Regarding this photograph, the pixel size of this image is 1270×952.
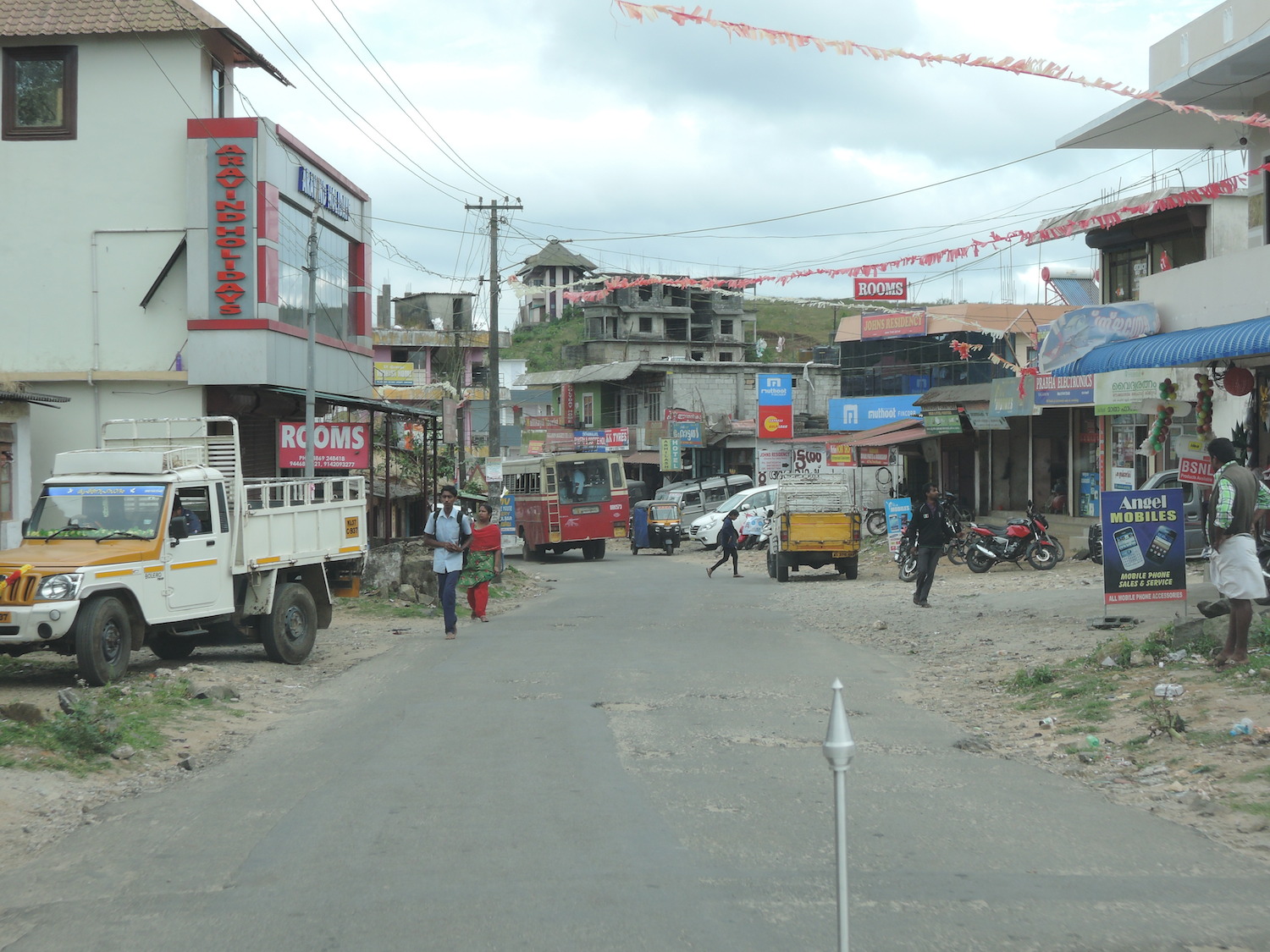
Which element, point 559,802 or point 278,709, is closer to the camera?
point 559,802

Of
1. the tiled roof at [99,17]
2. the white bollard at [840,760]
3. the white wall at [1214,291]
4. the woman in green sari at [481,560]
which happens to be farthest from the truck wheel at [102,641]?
the tiled roof at [99,17]

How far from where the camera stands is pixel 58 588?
11.1 metres

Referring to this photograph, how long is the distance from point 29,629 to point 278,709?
2325 mm

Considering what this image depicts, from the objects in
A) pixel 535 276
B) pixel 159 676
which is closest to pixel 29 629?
pixel 159 676

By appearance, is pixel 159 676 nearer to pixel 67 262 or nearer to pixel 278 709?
pixel 278 709

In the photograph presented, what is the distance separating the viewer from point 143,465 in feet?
42.6

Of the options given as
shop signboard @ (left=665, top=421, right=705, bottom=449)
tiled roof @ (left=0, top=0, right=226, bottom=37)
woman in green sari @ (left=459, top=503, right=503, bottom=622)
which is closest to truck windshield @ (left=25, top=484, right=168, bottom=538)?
woman in green sari @ (left=459, top=503, right=503, bottom=622)

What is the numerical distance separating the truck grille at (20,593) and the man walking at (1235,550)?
1066 cm

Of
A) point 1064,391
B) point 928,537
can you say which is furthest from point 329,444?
point 1064,391

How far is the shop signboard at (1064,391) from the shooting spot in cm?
2827

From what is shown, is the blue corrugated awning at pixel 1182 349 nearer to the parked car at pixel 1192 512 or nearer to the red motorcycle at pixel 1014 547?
the parked car at pixel 1192 512

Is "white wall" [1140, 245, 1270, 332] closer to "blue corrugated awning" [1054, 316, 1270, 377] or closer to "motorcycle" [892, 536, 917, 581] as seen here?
"blue corrugated awning" [1054, 316, 1270, 377]

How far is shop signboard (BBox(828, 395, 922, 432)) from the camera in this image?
52.5m

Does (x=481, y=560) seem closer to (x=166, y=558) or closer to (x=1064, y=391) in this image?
(x=166, y=558)
